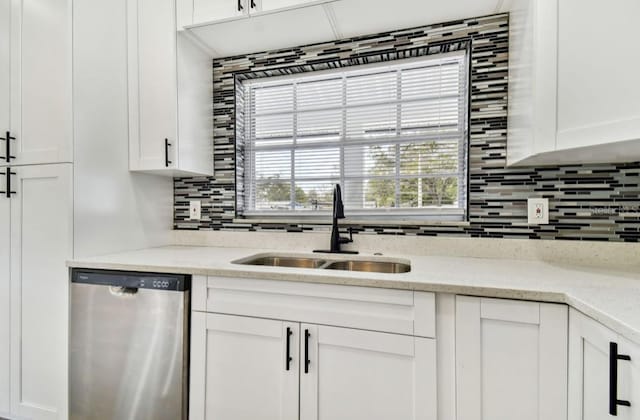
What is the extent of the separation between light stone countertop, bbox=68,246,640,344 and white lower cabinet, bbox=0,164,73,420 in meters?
0.21

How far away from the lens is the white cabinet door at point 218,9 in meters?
1.56

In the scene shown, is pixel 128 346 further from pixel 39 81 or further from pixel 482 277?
pixel 482 277

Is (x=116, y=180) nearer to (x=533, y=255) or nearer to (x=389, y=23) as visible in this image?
(x=389, y=23)

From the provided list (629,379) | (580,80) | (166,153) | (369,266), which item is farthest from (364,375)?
(166,153)

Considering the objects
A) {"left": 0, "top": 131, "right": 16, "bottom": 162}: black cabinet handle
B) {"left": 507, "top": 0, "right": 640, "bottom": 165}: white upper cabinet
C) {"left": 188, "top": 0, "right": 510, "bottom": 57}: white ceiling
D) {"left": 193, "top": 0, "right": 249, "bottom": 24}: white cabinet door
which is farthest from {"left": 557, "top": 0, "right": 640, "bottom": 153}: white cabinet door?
{"left": 0, "top": 131, "right": 16, "bottom": 162}: black cabinet handle

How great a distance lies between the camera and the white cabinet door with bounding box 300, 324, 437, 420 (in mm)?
1061

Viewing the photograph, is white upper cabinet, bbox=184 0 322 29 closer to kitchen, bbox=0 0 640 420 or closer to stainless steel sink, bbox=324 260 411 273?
kitchen, bbox=0 0 640 420

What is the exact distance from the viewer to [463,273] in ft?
3.87

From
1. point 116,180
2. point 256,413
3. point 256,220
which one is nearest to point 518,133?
point 256,220

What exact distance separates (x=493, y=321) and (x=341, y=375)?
558 millimetres

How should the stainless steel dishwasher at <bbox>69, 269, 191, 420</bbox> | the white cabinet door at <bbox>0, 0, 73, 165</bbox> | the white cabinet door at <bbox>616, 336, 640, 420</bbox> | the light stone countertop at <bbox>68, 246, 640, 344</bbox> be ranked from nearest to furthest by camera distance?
1. the white cabinet door at <bbox>616, 336, 640, 420</bbox>
2. the light stone countertop at <bbox>68, 246, 640, 344</bbox>
3. the stainless steel dishwasher at <bbox>69, 269, 191, 420</bbox>
4. the white cabinet door at <bbox>0, 0, 73, 165</bbox>

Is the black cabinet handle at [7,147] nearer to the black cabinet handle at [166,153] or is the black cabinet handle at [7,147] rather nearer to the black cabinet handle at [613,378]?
the black cabinet handle at [166,153]

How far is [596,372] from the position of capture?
0.82 m

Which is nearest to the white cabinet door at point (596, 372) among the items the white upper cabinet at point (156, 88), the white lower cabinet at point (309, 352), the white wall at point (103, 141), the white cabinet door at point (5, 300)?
the white lower cabinet at point (309, 352)
